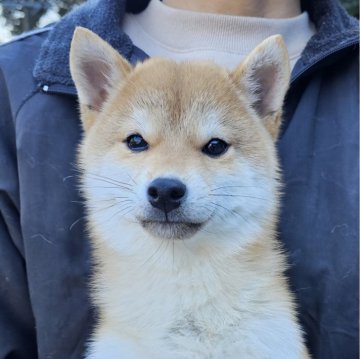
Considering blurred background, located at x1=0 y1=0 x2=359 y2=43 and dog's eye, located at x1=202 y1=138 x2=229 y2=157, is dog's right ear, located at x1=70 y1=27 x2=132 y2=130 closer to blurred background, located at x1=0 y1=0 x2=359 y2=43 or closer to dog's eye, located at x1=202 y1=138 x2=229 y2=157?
dog's eye, located at x1=202 y1=138 x2=229 y2=157

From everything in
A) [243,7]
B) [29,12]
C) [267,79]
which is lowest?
[29,12]

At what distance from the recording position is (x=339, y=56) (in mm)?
2727

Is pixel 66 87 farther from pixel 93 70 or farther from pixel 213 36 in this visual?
pixel 213 36

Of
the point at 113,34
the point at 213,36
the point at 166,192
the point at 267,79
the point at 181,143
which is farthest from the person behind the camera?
the point at 213,36

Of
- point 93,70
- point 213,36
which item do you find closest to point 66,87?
point 93,70

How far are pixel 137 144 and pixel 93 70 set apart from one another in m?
0.48

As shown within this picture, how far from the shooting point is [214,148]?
2.39 meters

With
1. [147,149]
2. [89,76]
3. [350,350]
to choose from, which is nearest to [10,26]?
[89,76]

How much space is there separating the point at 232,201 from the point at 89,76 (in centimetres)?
90

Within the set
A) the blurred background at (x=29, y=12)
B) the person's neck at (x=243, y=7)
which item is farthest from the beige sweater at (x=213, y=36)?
the blurred background at (x=29, y=12)

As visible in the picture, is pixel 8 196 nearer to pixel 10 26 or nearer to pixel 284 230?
pixel 284 230

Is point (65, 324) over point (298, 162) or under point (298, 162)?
under

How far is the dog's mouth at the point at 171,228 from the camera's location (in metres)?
2.22

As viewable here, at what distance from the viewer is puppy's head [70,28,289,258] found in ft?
7.27
